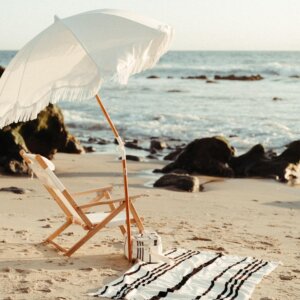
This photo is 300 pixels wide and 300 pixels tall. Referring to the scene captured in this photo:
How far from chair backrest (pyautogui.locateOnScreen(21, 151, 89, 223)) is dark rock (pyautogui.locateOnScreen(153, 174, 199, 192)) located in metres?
4.45

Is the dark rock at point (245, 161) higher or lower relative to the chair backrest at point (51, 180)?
lower

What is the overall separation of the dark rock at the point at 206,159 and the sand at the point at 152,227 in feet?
2.10

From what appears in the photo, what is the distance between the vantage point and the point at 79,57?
5914 millimetres

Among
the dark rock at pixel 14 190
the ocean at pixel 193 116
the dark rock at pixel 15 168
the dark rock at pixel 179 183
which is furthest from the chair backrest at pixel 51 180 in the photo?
the ocean at pixel 193 116

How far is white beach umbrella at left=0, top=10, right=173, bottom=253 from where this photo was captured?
5.61 m

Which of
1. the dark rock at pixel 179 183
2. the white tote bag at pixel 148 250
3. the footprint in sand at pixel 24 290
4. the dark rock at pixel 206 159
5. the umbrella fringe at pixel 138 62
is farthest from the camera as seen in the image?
the dark rock at pixel 206 159

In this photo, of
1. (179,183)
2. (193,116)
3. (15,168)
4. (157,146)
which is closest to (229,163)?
(179,183)

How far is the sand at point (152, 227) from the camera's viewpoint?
569cm

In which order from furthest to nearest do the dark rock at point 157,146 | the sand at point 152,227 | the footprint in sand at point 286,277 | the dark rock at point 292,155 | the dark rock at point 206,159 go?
the dark rock at point 157,146 → the dark rock at point 292,155 → the dark rock at point 206,159 → the footprint in sand at point 286,277 → the sand at point 152,227

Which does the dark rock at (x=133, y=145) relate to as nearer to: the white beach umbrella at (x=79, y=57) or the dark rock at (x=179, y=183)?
the dark rock at (x=179, y=183)

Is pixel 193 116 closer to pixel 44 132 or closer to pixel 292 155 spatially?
pixel 292 155

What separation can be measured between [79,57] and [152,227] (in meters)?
2.91

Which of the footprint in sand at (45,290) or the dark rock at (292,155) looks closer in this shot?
the footprint in sand at (45,290)

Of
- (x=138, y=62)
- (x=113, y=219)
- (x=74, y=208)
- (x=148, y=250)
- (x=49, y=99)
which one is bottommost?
(x=148, y=250)
